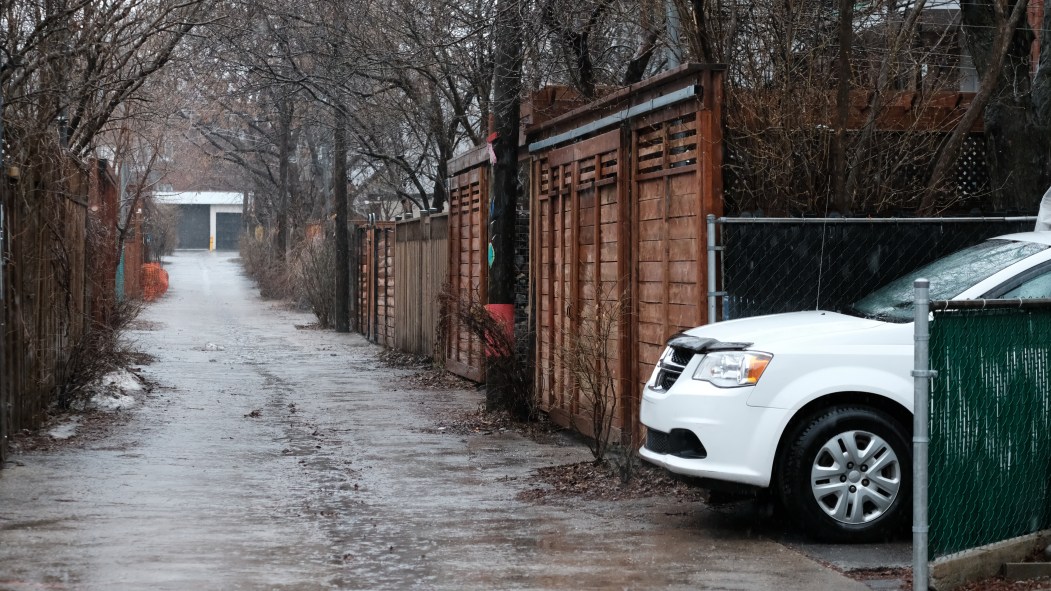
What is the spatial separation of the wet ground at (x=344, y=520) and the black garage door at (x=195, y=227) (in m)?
83.2

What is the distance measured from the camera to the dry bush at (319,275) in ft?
98.6

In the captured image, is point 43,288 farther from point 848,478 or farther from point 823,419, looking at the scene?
point 848,478

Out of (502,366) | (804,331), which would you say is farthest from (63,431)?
(804,331)

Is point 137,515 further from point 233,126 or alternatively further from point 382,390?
point 233,126

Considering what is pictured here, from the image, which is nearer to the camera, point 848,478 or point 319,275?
point 848,478

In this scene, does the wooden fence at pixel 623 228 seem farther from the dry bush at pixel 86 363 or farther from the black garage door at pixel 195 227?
the black garage door at pixel 195 227

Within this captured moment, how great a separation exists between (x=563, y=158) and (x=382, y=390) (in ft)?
16.9

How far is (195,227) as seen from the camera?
95.8 m

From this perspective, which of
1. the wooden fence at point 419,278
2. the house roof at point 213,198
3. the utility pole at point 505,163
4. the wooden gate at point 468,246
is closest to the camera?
the utility pole at point 505,163

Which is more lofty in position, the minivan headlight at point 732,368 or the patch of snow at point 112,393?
the minivan headlight at point 732,368

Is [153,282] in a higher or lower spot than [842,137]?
lower

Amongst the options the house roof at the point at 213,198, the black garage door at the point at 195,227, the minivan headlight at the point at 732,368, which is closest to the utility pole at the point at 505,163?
the minivan headlight at the point at 732,368

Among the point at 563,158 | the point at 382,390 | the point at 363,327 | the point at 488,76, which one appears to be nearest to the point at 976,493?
the point at 563,158

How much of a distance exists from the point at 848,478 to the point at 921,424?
162 cm
